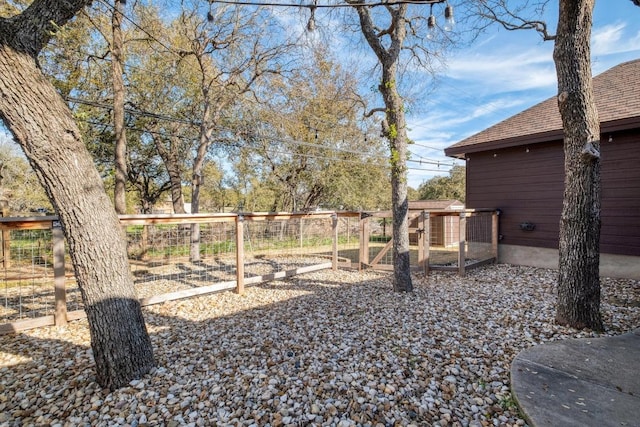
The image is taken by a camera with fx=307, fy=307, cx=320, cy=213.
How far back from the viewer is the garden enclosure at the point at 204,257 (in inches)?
151

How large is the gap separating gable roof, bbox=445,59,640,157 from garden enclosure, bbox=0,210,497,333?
1704 millimetres

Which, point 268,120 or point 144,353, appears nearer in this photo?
point 144,353

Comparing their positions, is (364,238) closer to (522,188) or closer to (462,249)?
(462,249)

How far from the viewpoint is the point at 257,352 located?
9.16 ft

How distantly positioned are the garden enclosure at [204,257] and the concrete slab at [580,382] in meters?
3.10

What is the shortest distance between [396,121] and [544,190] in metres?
4.17

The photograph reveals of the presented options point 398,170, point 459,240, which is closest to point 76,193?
point 398,170

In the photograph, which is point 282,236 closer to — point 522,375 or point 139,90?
point 139,90

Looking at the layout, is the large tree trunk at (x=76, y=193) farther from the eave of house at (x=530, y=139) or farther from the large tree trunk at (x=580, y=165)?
the eave of house at (x=530, y=139)

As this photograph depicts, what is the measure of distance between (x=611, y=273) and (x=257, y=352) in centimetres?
647

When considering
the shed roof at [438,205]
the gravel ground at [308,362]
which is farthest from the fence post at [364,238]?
the shed roof at [438,205]

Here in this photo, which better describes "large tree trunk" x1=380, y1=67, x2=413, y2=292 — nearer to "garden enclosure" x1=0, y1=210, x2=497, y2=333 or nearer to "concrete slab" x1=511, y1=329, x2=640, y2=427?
"garden enclosure" x1=0, y1=210, x2=497, y2=333

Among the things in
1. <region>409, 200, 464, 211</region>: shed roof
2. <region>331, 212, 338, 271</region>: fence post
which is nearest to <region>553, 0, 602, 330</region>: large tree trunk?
<region>331, 212, 338, 271</region>: fence post

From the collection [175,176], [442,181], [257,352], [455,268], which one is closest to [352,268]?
[455,268]
